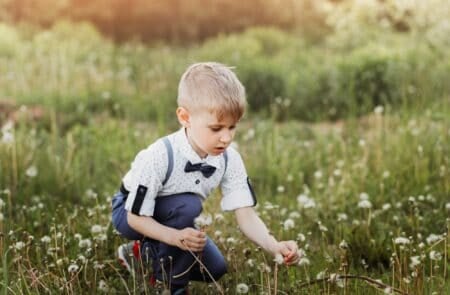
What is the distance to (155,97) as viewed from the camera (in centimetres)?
868

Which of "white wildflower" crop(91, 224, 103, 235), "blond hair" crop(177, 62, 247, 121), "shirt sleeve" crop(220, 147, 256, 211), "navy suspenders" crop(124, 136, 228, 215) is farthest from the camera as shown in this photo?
"white wildflower" crop(91, 224, 103, 235)

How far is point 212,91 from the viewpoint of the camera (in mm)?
3096

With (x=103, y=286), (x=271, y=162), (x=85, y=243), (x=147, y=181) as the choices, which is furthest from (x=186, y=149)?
(x=271, y=162)

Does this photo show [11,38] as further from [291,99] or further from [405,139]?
[405,139]

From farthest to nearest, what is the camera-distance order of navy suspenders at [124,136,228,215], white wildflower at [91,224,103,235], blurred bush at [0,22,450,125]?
blurred bush at [0,22,450,125]
white wildflower at [91,224,103,235]
navy suspenders at [124,136,228,215]

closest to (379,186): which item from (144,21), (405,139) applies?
(405,139)

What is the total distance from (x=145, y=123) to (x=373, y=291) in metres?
4.94

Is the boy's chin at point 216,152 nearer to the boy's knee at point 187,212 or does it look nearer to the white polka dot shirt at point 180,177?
the white polka dot shirt at point 180,177

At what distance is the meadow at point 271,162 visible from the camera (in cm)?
355

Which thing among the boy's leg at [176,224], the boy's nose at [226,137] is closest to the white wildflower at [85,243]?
the boy's leg at [176,224]

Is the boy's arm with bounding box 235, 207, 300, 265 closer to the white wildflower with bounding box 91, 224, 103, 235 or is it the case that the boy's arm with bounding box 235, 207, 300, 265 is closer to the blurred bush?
the white wildflower with bounding box 91, 224, 103, 235

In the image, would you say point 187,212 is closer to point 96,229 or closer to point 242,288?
point 242,288

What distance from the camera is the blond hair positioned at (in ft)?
10.1

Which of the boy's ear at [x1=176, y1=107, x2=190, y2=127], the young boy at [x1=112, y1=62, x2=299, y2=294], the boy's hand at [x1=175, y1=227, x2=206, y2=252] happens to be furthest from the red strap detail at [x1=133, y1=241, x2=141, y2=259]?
the boy's ear at [x1=176, y1=107, x2=190, y2=127]
